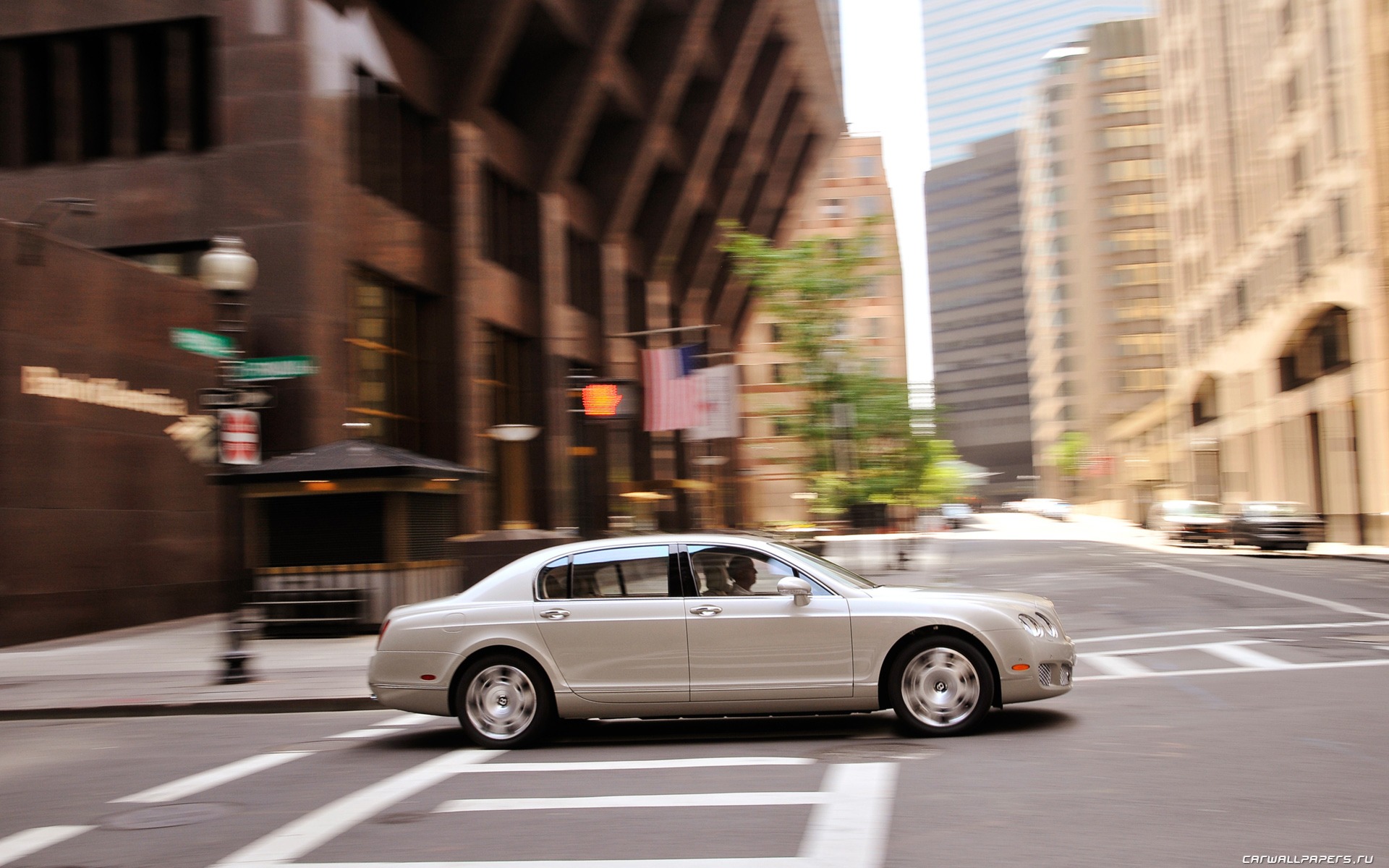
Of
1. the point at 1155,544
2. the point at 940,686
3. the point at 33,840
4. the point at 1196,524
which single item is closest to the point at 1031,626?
the point at 940,686

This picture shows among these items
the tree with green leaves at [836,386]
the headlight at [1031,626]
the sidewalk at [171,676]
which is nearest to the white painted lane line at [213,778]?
the sidewalk at [171,676]

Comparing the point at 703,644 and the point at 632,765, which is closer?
the point at 632,765

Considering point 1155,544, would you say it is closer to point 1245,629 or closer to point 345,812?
point 1245,629

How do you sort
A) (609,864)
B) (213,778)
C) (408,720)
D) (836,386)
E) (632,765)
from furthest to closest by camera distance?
(836,386) < (408,720) < (213,778) < (632,765) < (609,864)

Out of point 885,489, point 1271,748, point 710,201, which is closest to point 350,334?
point 1271,748

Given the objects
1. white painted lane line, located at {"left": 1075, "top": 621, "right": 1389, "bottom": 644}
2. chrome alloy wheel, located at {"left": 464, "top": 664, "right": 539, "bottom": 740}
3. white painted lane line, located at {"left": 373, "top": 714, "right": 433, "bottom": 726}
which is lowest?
white painted lane line, located at {"left": 1075, "top": 621, "right": 1389, "bottom": 644}

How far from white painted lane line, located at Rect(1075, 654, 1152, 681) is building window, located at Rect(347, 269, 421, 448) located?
1611 centimetres

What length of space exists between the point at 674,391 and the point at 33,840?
20.6 metres

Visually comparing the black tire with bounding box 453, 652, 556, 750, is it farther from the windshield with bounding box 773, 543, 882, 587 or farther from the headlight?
the headlight

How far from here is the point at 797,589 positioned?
9016mm

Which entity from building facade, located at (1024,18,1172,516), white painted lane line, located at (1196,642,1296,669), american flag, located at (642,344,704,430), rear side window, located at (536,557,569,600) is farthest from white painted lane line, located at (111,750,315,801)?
building facade, located at (1024,18,1172,516)

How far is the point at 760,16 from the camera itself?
47.2 m

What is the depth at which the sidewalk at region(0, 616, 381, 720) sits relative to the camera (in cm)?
1252

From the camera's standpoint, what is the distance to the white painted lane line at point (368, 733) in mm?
10391
